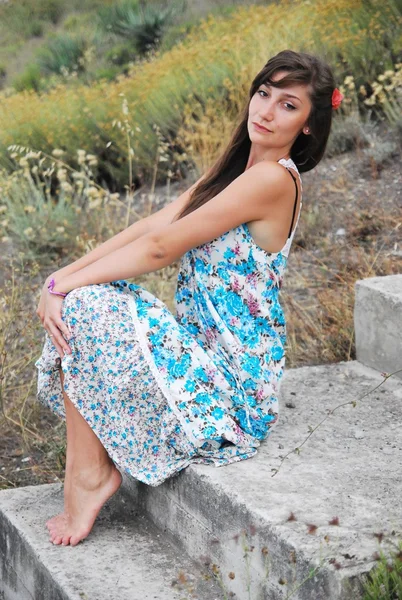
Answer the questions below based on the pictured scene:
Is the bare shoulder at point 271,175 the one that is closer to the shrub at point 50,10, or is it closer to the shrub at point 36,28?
the shrub at point 36,28

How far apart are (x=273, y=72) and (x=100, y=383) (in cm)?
98

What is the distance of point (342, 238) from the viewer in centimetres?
478

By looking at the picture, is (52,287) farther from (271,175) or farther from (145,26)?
(145,26)

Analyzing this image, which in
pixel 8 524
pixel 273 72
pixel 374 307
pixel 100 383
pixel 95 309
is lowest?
pixel 374 307

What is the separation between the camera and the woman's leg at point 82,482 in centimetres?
255

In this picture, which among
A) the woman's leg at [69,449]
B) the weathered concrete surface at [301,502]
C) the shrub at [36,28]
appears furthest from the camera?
the shrub at [36,28]

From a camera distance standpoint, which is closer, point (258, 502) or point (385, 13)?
point (258, 502)

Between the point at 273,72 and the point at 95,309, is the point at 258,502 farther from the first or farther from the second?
the point at 273,72

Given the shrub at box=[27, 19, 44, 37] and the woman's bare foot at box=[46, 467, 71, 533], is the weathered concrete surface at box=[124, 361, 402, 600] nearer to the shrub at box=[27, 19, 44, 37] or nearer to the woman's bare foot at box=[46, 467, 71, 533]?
the woman's bare foot at box=[46, 467, 71, 533]

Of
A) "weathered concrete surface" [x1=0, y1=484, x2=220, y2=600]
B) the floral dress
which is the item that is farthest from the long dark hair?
"weathered concrete surface" [x1=0, y1=484, x2=220, y2=600]

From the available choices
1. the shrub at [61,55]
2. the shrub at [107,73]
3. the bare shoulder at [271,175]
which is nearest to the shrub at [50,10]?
the shrub at [61,55]

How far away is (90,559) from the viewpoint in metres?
2.47

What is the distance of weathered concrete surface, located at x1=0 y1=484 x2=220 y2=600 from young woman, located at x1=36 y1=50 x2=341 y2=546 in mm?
78

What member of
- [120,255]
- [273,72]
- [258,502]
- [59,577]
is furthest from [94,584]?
[273,72]
